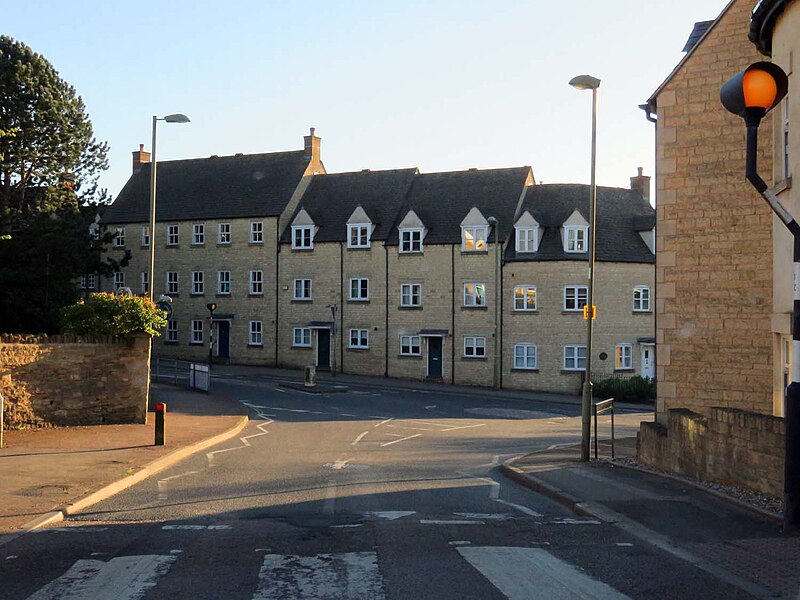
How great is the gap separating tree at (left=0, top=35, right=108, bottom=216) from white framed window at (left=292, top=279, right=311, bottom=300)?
14.3m

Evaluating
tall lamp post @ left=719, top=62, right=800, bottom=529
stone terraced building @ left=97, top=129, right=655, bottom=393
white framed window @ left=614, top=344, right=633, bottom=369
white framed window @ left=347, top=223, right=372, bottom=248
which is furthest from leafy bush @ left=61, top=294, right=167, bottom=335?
white framed window @ left=614, top=344, right=633, bottom=369

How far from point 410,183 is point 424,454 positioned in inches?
1343

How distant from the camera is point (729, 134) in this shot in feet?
55.4

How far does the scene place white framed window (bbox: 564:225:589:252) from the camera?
152 feet

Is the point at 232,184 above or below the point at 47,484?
above

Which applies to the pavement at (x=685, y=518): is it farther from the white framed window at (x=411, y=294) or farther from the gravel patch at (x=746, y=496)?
the white framed window at (x=411, y=294)

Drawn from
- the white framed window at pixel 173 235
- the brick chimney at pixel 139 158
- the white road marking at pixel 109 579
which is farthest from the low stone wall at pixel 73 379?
the brick chimney at pixel 139 158

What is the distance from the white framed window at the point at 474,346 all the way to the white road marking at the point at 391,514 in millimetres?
35190

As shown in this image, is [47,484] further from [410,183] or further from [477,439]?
[410,183]

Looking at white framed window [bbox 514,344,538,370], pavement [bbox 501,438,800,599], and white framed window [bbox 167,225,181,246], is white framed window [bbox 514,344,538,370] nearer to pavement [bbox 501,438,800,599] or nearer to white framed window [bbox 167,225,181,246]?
white framed window [bbox 167,225,181,246]

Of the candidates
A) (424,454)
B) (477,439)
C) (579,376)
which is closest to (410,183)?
(579,376)

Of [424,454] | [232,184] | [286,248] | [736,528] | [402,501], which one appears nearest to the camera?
[736,528]

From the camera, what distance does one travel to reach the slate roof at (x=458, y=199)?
160ft

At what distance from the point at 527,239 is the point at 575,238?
249cm
